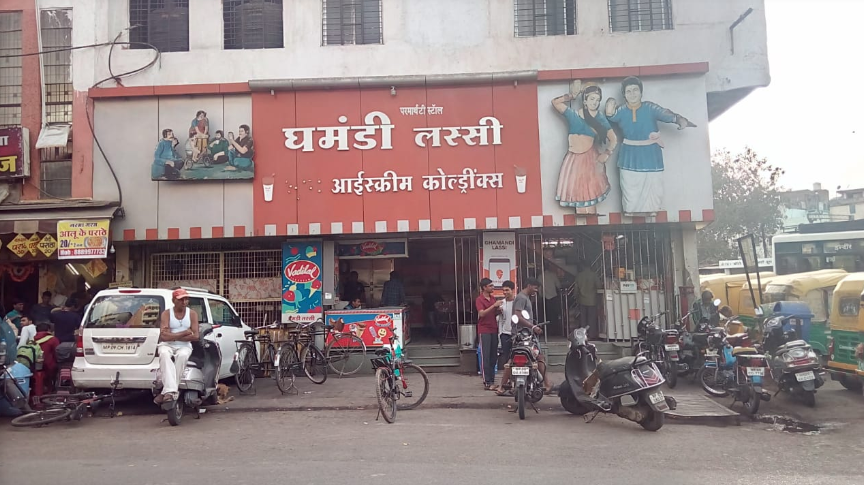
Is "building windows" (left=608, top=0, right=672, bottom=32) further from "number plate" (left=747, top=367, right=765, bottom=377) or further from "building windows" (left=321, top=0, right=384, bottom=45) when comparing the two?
"number plate" (left=747, top=367, right=765, bottom=377)

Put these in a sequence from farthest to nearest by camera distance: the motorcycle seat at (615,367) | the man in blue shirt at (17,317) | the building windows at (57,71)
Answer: the building windows at (57,71) → the man in blue shirt at (17,317) → the motorcycle seat at (615,367)

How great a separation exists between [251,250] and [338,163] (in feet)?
8.80

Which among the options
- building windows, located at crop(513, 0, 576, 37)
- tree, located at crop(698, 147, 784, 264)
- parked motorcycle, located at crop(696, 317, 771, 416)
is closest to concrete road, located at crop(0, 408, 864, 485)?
parked motorcycle, located at crop(696, 317, 771, 416)

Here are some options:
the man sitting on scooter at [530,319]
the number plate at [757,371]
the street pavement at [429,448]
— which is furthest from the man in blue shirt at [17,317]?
the number plate at [757,371]

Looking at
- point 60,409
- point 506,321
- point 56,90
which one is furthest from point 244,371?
point 56,90

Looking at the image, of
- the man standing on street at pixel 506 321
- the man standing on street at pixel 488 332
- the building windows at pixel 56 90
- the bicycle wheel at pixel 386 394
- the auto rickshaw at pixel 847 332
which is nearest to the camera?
the bicycle wheel at pixel 386 394

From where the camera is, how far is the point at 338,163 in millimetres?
12289

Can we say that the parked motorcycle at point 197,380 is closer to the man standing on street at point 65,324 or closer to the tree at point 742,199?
the man standing on street at point 65,324

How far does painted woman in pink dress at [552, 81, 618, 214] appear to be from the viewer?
1197 centimetres

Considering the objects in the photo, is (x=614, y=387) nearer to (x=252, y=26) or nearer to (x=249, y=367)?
(x=249, y=367)

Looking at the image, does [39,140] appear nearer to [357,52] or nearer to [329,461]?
[357,52]

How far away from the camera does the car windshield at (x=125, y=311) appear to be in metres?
8.55

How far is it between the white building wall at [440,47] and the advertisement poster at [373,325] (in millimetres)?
4916

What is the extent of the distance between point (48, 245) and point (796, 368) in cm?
Answer: 1285
